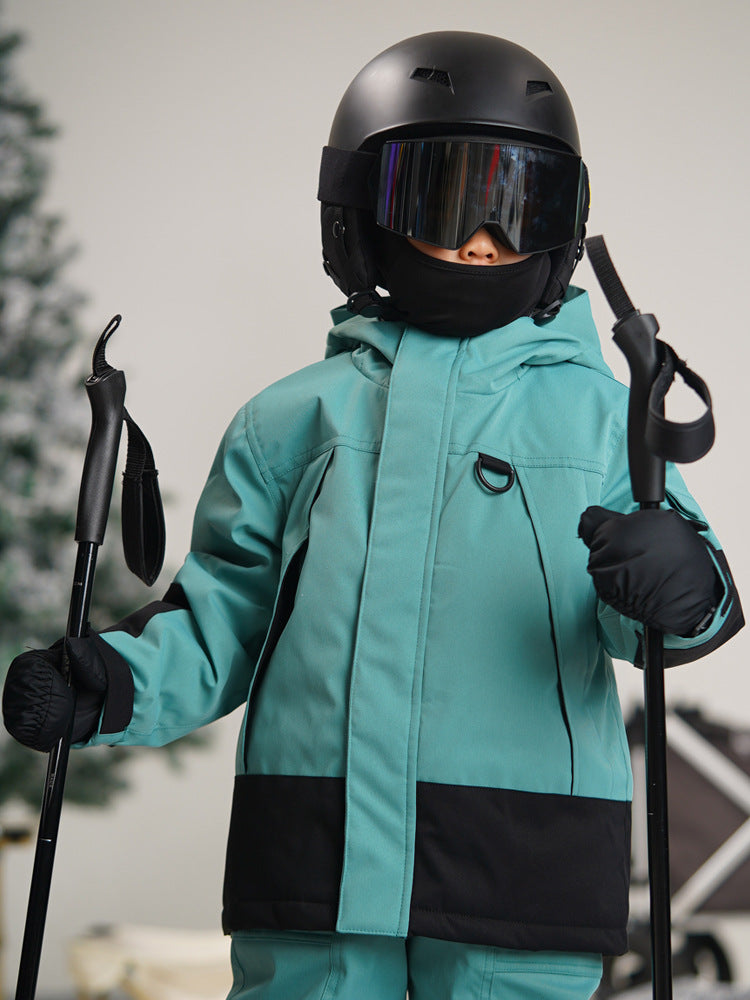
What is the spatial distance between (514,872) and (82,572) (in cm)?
51

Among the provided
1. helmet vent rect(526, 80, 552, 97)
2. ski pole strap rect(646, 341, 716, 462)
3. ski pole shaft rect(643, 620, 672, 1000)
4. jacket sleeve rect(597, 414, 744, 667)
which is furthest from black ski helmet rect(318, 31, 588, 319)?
ski pole shaft rect(643, 620, 672, 1000)

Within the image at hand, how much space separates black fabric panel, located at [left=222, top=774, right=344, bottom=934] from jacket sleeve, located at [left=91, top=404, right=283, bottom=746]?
124 mm

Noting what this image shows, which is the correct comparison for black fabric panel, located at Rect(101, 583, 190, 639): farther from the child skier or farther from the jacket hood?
the jacket hood

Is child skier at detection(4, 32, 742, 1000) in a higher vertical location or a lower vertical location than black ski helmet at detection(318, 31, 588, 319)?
lower

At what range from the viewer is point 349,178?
1.32 m

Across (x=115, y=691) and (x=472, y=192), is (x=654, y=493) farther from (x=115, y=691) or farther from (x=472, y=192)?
(x=115, y=691)

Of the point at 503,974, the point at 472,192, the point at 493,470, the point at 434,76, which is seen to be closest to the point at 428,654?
the point at 493,470

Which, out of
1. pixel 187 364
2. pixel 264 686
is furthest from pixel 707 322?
pixel 264 686

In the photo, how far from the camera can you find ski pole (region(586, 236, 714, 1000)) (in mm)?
996

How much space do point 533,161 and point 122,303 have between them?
6.71 feet

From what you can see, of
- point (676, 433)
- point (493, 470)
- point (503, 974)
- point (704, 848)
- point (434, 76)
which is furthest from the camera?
point (704, 848)

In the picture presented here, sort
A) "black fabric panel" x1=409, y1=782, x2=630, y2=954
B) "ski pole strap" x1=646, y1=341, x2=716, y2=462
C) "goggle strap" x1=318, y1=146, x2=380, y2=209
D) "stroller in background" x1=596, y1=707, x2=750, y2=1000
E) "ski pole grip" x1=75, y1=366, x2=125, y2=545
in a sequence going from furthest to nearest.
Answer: "stroller in background" x1=596, y1=707, x2=750, y2=1000 < "goggle strap" x1=318, y1=146, x2=380, y2=209 < "ski pole grip" x1=75, y1=366, x2=125, y2=545 < "black fabric panel" x1=409, y1=782, x2=630, y2=954 < "ski pole strap" x1=646, y1=341, x2=716, y2=462

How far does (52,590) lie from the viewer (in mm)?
2750

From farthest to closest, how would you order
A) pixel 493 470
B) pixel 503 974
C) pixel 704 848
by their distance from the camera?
1. pixel 704 848
2. pixel 493 470
3. pixel 503 974
